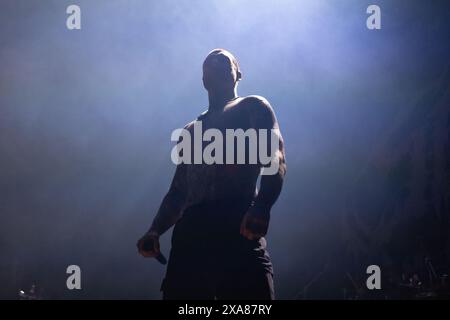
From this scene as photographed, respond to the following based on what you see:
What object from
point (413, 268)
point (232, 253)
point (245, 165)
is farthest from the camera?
point (413, 268)

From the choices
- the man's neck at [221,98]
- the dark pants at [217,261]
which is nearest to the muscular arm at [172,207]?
the dark pants at [217,261]

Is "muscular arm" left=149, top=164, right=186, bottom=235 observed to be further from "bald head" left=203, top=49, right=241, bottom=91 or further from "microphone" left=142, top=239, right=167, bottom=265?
"bald head" left=203, top=49, right=241, bottom=91

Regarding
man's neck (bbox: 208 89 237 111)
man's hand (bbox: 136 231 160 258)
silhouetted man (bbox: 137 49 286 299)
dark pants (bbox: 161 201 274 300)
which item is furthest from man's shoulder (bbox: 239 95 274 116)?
man's hand (bbox: 136 231 160 258)

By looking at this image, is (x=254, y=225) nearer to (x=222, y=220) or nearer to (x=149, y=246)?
(x=222, y=220)

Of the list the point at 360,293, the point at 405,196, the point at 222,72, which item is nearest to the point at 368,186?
the point at 405,196

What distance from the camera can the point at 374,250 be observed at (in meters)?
10.8

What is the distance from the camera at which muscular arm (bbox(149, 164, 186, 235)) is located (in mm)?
2143

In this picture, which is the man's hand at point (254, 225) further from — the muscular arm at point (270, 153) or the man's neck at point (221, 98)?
the man's neck at point (221, 98)

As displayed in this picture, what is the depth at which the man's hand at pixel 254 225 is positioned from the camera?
5.64 feet

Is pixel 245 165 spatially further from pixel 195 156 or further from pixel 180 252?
pixel 180 252

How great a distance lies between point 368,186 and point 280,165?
32.5 feet

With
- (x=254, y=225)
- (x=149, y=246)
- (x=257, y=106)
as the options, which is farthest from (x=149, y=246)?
(x=257, y=106)

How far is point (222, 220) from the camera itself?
1898mm

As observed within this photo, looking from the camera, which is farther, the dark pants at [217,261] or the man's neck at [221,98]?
the man's neck at [221,98]
